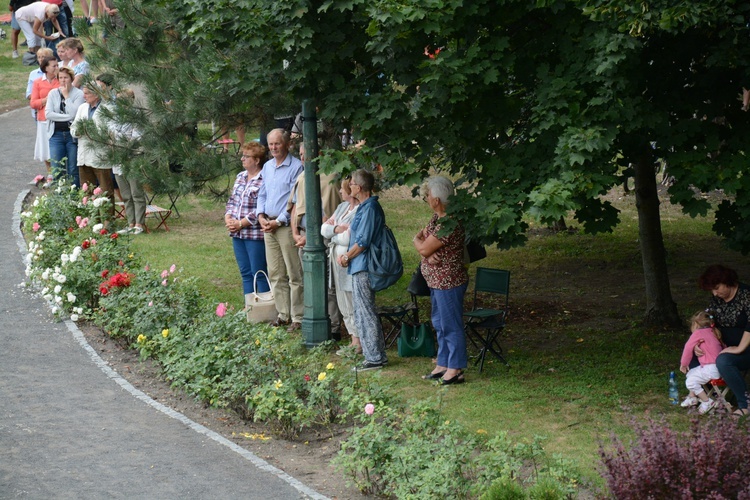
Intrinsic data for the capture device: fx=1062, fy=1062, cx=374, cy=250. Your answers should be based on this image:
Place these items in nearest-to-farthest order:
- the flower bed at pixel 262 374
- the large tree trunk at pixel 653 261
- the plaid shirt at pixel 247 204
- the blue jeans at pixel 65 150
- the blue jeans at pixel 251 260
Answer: the flower bed at pixel 262 374 → the large tree trunk at pixel 653 261 → the plaid shirt at pixel 247 204 → the blue jeans at pixel 251 260 → the blue jeans at pixel 65 150

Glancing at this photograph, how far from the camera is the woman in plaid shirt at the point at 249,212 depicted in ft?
37.6

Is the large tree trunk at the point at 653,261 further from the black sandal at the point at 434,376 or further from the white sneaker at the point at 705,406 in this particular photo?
the white sneaker at the point at 705,406

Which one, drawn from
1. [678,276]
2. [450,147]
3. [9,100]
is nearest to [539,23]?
[450,147]

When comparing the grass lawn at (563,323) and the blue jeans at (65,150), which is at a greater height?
the blue jeans at (65,150)

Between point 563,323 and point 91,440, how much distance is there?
18.0 feet

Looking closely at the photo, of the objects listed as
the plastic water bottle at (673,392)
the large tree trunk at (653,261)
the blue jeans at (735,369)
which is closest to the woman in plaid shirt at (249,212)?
the large tree trunk at (653,261)

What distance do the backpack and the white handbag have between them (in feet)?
6.08

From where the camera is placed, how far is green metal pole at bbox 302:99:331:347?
Answer: 10273mm

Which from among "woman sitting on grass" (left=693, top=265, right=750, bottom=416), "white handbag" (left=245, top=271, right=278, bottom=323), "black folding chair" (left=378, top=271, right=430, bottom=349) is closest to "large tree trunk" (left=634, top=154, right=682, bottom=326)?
"black folding chair" (left=378, top=271, right=430, bottom=349)

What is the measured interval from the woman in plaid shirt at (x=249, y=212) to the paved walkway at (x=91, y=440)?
77.9 inches

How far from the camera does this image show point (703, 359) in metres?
8.31

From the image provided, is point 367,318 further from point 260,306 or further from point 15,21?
point 15,21

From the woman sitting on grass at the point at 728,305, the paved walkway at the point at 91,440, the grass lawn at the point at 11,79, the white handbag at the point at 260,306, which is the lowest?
the paved walkway at the point at 91,440

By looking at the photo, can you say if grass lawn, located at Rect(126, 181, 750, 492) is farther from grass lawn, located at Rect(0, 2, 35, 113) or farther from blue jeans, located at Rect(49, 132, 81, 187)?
grass lawn, located at Rect(0, 2, 35, 113)
